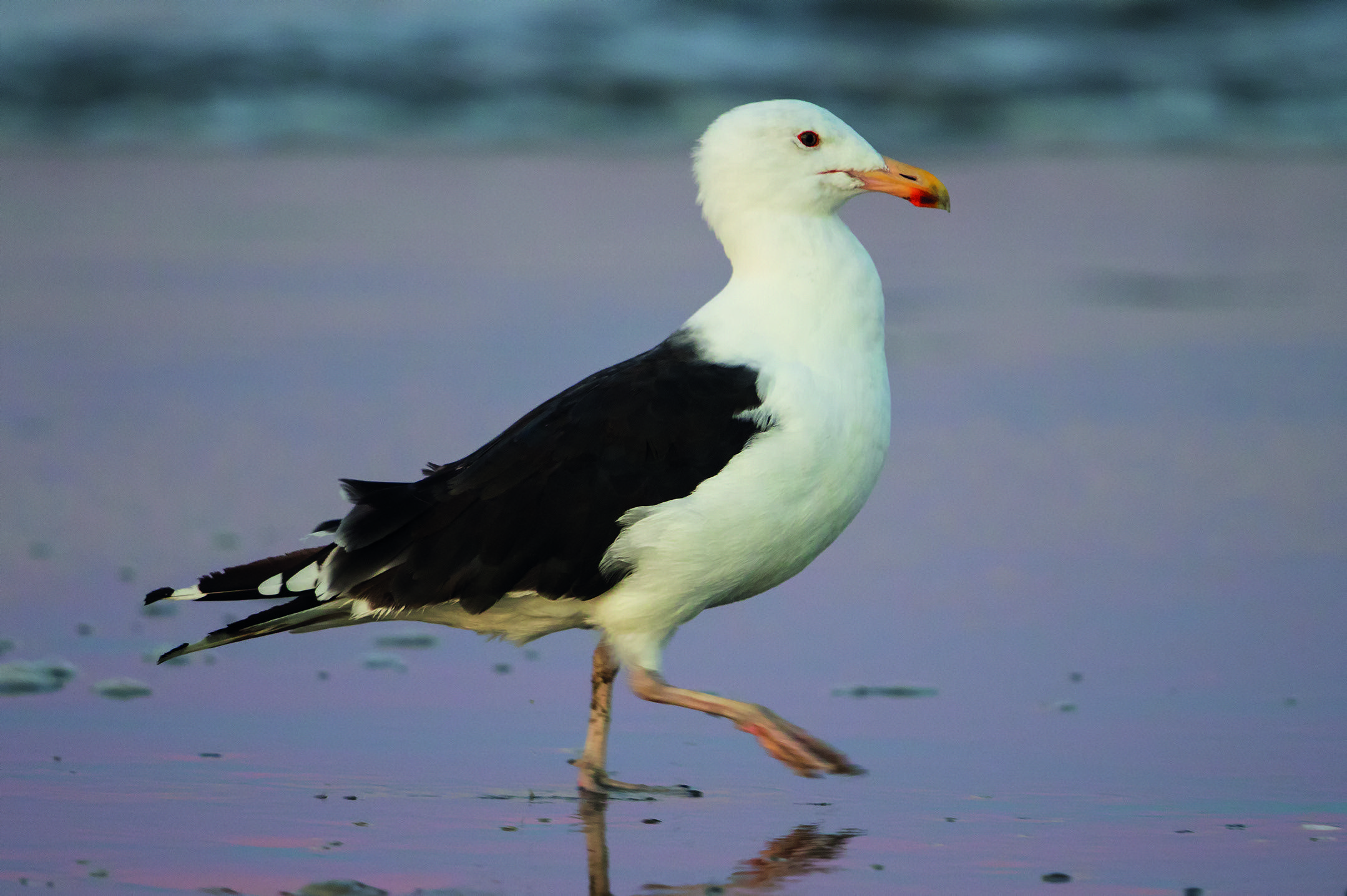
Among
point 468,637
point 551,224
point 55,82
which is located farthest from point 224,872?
point 55,82

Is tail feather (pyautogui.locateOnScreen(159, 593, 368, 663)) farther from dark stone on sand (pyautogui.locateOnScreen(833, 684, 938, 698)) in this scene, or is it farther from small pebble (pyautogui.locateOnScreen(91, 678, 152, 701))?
dark stone on sand (pyautogui.locateOnScreen(833, 684, 938, 698))

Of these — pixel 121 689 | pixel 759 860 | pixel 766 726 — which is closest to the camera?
pixel 759 860

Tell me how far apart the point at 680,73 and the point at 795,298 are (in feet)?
50.2

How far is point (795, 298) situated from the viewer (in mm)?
5574

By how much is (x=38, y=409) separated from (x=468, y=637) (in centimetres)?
418

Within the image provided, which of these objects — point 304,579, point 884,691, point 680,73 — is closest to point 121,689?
point 304,579

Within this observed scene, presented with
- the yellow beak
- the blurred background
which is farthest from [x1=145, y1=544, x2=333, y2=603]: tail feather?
the blurred background

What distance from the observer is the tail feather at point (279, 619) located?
541 cm

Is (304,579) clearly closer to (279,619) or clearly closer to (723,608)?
(279,619)

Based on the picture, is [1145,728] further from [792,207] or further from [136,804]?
[136,804]

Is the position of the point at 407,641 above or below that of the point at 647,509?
above

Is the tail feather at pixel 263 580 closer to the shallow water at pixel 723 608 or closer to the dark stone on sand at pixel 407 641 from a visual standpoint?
the shallow water at pixel 723 608

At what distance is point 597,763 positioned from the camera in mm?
5387

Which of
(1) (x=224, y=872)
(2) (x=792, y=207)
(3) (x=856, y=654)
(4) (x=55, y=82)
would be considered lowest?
(1) (x=224, y=872)
